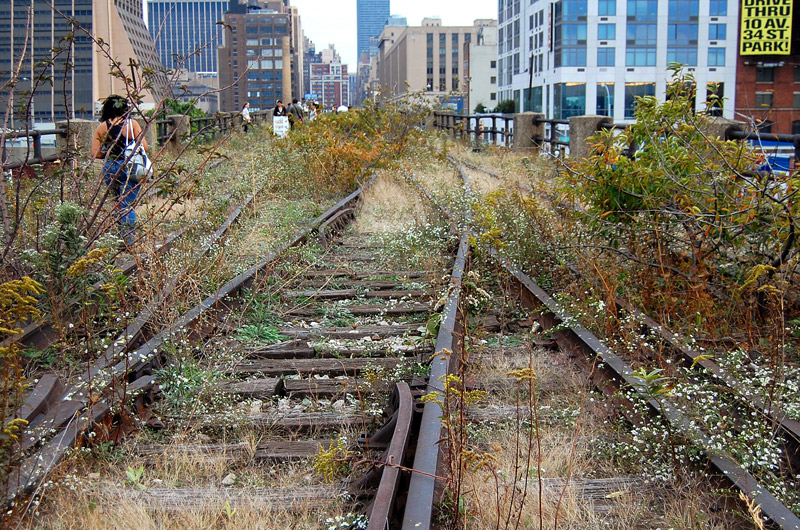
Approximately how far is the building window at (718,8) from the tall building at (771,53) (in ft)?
8.38

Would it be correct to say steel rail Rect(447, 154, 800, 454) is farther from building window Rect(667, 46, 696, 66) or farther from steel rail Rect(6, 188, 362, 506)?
building window Rect(667, 46, 696, 66)

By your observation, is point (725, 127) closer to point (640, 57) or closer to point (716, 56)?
point (640, 57)

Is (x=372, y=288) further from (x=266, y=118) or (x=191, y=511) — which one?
(x=266, y=118)

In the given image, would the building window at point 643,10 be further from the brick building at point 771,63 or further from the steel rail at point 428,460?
the steel rail at point 428,460

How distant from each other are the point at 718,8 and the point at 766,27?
5646mm

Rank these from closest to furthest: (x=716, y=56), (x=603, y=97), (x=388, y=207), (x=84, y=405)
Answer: (x=84, y=405) → (x=388, y=207) → (x=716, y=56) → (x=603, y=97)

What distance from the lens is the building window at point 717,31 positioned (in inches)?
3627

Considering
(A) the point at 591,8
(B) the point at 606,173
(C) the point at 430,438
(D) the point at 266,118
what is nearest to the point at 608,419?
(C) the point at 430,438

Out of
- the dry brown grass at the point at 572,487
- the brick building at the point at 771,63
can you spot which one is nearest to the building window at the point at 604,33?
the brick building at the point at 771,63

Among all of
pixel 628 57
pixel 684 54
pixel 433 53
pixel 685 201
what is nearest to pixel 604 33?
pixel 628 57

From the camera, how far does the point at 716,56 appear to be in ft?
305

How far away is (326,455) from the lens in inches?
139

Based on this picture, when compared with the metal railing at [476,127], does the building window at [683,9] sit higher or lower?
higher

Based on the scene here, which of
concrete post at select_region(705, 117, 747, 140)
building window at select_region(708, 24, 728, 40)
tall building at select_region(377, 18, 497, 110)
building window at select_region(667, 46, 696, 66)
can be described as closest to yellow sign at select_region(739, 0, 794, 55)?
building window at select_region(708, 24, 728, 40)
